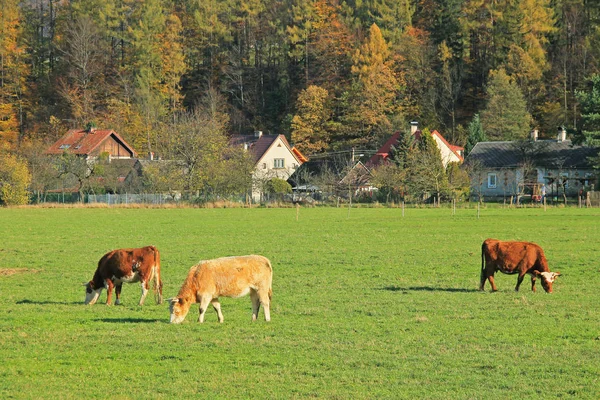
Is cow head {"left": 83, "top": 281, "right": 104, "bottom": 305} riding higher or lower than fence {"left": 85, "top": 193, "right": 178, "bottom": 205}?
lower

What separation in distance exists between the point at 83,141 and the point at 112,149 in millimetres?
3473

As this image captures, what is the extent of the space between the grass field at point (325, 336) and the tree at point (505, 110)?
70.6 m

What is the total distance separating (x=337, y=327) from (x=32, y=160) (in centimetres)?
8014

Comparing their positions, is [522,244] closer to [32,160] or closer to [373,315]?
[373,315]

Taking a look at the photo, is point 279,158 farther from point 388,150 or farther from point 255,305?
point 255,305

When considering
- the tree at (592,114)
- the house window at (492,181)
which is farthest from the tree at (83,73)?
the tree at (592,114)

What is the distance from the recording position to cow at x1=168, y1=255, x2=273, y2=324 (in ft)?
47.9

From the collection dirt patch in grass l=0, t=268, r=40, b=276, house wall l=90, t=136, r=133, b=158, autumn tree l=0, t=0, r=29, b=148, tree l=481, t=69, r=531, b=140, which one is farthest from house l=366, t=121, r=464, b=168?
dirt patch in grass l=0, t=268, r=40, b=276

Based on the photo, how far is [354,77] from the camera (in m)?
108

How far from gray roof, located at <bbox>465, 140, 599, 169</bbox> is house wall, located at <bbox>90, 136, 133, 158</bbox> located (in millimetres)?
41468

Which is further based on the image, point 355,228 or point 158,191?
point 158,191

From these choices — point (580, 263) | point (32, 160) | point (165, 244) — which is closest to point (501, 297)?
point (580, 263)

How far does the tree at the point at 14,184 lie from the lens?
7681 centimetres

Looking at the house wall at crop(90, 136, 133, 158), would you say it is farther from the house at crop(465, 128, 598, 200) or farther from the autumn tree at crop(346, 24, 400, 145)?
the house at crop(465, 128, 598, 200)
